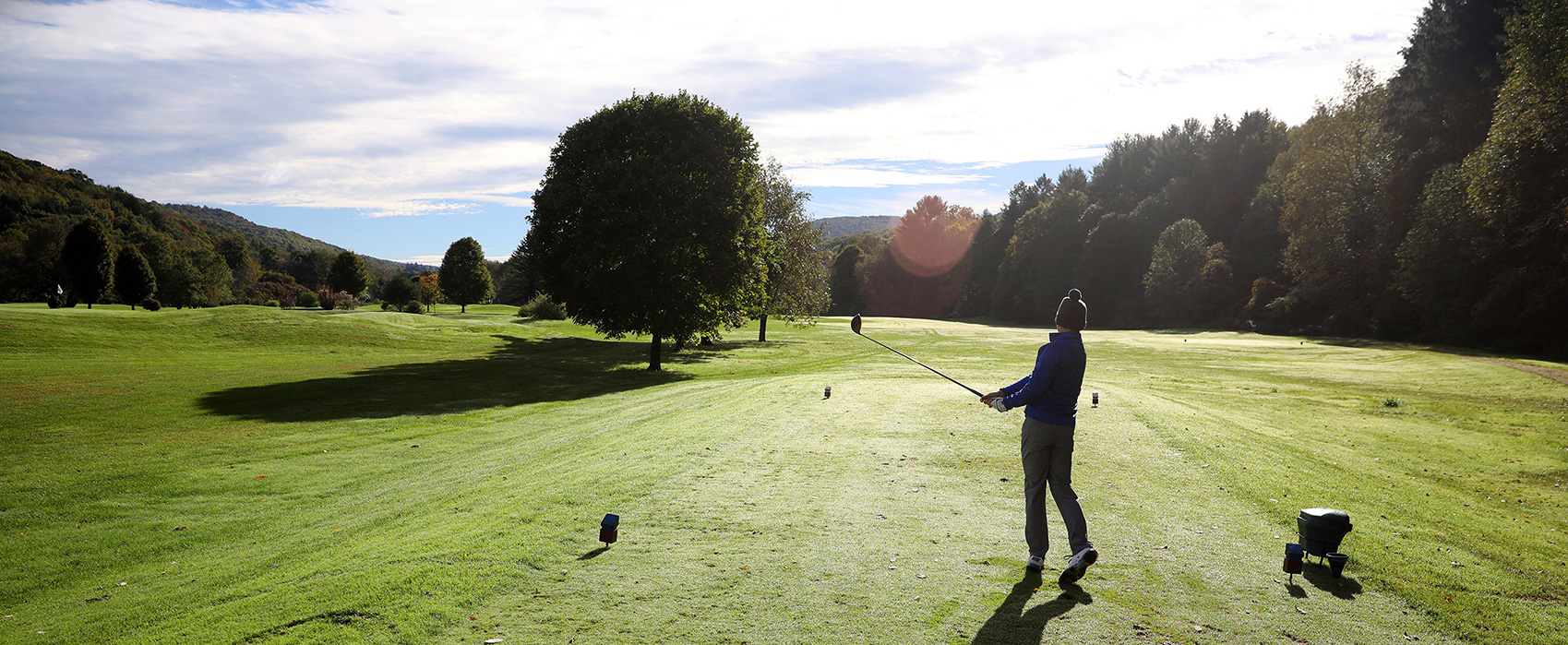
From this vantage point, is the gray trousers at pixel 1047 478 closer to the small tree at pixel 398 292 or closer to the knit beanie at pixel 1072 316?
the knit beanie at pixel 1072 316

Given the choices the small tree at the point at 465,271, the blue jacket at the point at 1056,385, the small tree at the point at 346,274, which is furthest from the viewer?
the small tree at the point at 346,274

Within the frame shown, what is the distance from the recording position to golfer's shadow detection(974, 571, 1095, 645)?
5.79 m

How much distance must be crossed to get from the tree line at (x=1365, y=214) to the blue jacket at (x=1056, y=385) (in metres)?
33.3

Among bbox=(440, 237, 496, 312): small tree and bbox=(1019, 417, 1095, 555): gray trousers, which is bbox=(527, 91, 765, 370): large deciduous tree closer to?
bbox=(1019, 417, 1095, 555): gray trousers

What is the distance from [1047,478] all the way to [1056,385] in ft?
3.42

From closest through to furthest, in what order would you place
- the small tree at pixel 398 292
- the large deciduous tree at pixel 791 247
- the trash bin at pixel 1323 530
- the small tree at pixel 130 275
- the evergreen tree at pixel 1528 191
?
1. the trash bin at pixel 1323 530
2. the evergreen tree at pixel 1528 191
3. the large deciduous tree at pixel 791 247
4. the small tree at pixel 130 275
5. the small tree at pixel 398 292

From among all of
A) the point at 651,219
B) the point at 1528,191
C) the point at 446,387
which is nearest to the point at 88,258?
the point at 446,387

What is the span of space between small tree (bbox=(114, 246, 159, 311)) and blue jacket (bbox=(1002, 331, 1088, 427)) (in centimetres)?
7463

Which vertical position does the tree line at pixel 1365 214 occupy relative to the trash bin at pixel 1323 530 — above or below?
above

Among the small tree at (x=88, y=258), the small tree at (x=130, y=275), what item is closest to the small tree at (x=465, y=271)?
the small tree at (x=130, y=275)

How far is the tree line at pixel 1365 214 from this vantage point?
1254 inches

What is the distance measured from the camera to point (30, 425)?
1570 centimetres

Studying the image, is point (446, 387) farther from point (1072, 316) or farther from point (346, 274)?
point (346, 274)

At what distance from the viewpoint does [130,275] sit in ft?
190
